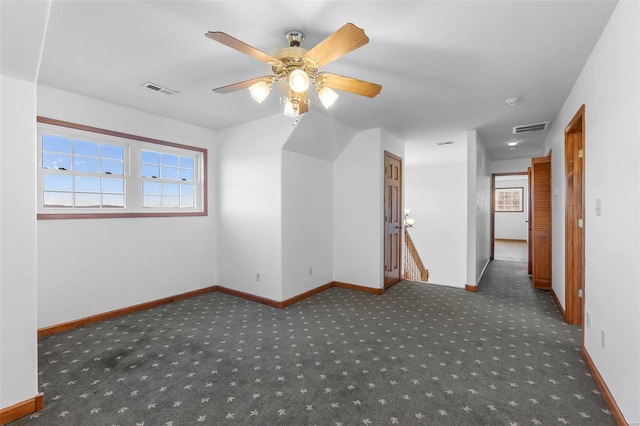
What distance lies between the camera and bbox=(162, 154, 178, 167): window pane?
4.32 metres

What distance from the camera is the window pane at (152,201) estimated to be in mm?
4072

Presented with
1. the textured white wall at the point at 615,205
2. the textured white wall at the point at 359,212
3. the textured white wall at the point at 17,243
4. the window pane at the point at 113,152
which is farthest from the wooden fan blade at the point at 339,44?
the window pane at the point at 113,152

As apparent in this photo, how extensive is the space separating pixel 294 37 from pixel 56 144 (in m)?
3.17

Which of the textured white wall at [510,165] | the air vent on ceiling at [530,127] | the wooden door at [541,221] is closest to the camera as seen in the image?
the air vent on ceiling at [530,127]

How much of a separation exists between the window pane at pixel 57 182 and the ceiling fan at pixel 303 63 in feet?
8.23

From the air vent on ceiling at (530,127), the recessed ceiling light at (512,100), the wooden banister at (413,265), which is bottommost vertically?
the wooden banister at (413,265)

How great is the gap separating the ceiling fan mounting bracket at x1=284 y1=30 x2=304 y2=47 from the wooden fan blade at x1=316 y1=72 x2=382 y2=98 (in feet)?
0.96

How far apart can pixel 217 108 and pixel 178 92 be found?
22.5 inches

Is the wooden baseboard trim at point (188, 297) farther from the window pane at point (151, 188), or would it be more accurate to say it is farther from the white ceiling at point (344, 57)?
the white ceiling at point (344, 57)

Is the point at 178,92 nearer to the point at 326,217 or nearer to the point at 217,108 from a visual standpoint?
the point at 217,108

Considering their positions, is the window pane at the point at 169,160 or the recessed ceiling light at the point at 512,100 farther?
the window pane at the point at 169,160

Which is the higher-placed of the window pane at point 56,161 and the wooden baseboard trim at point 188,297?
the window pane at point 56,161

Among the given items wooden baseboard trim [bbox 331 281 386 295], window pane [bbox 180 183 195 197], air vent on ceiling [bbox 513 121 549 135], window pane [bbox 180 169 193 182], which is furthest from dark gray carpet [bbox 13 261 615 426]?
air vent on ceiling [bbox 513 121 549 135]

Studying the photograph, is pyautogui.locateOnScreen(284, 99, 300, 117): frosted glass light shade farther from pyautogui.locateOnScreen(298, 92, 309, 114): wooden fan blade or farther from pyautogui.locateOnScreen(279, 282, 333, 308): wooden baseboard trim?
pyautogui.locateOnScreen(279, 282, 333, 308): wooden baseboard trim
